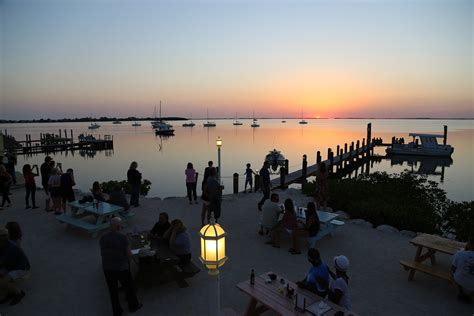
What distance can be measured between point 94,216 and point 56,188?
5.56 feet

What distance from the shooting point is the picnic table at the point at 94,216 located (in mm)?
7714

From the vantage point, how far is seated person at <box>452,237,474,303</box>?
4.75m

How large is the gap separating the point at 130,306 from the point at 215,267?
248 cm

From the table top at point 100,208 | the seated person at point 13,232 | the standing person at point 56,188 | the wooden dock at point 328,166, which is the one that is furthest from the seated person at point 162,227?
the wooden dock at point 328,166

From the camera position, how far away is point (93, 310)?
490 cm

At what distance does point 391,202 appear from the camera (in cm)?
1128

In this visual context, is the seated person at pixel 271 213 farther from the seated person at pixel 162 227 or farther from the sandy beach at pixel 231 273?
the seated person at pixel 162 227

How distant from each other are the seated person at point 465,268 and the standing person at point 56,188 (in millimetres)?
9545

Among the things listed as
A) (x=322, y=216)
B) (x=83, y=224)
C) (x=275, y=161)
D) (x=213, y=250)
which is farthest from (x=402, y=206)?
(x=275, y=161)

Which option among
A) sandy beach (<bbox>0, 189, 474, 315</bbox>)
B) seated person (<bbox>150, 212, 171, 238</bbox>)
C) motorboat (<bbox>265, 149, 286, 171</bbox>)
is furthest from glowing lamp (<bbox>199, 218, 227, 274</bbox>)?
motorboat (<bbox>265, 149, 286, 171</bbox>)

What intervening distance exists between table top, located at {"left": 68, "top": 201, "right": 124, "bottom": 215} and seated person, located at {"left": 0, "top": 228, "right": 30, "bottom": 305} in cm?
250

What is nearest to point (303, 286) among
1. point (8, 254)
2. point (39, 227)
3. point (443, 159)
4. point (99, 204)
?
point (8, 254)

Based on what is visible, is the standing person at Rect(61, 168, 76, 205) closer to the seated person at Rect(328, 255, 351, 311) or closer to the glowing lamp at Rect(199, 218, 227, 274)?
the glowing lamp at Rect(199, 218, 227, 274)

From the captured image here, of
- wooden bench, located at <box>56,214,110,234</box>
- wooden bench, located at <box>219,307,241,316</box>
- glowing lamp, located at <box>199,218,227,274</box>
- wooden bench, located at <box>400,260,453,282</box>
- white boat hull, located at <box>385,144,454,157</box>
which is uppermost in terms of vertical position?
glowing lamp, located at <box>199,218,227,274</box>
